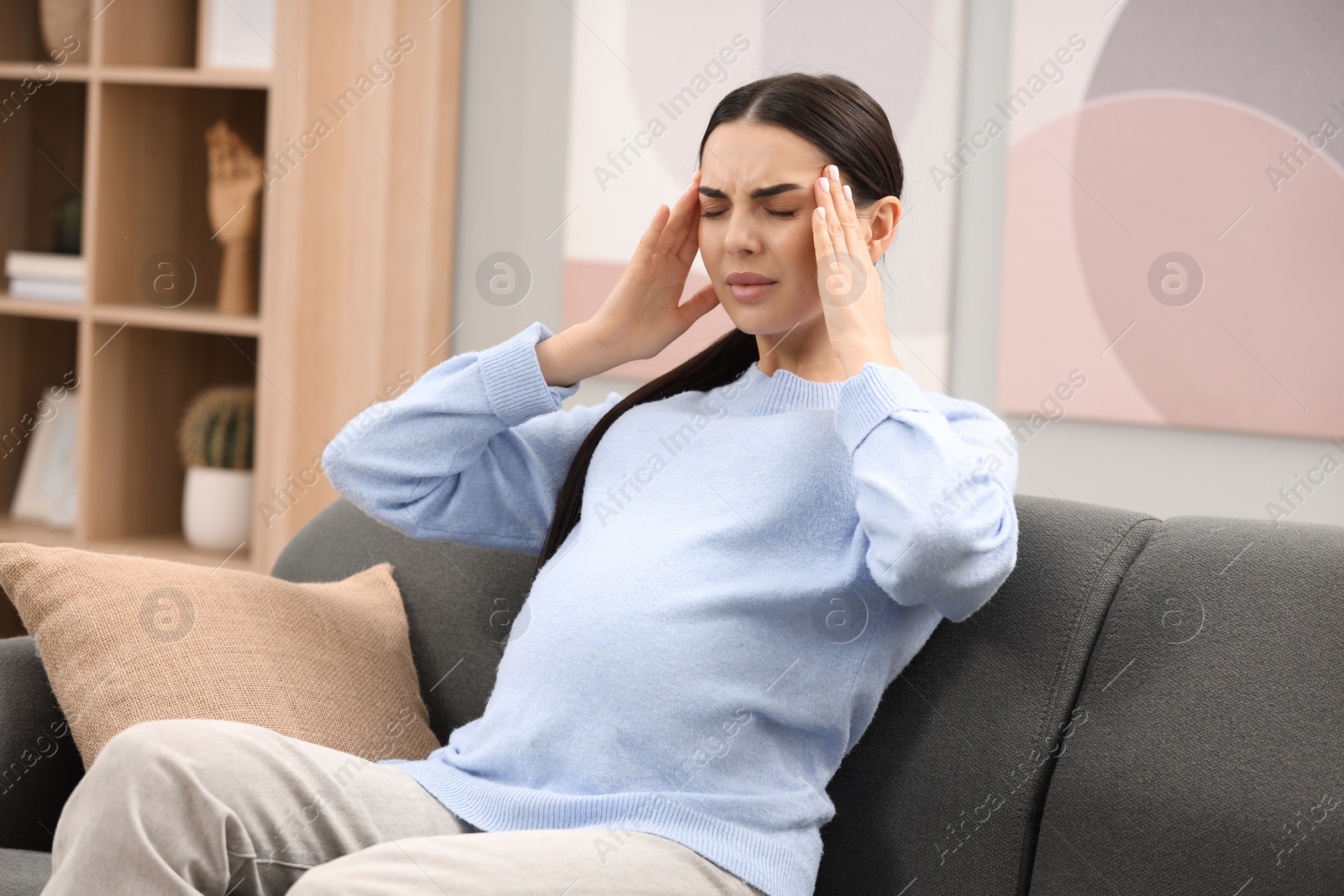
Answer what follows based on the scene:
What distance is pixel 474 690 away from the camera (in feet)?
5.01

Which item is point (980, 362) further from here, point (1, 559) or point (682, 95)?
point (1, 559)

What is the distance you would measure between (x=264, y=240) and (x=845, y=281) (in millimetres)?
1576

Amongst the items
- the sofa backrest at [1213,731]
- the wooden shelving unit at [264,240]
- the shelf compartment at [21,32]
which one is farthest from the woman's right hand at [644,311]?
the shelf compartment at [21,32]

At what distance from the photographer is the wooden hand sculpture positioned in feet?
8.58

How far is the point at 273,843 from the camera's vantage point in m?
1.07

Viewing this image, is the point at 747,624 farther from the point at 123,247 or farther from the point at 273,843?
the point at 123,247

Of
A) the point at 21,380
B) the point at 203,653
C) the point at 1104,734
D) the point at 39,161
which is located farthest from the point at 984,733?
the point at 39,161

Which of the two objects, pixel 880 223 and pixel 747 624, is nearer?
pixel 747 624

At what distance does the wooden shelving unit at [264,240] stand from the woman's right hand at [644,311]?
111 cm

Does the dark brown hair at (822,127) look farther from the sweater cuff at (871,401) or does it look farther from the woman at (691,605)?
the sweater cuff at (871,401)

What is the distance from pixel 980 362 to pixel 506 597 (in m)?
1.15

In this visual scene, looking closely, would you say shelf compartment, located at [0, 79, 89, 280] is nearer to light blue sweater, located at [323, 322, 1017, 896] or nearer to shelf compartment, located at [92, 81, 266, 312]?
shelf compartment, located at [92, 81, 266, 312]

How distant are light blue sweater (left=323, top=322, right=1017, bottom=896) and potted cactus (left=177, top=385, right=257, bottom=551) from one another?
4.88 feet

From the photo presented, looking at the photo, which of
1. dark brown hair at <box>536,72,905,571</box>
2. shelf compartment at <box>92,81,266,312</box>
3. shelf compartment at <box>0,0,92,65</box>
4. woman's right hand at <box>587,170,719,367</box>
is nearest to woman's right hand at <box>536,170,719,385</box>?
woman's right hand at <box>587,170,719,367</box>
